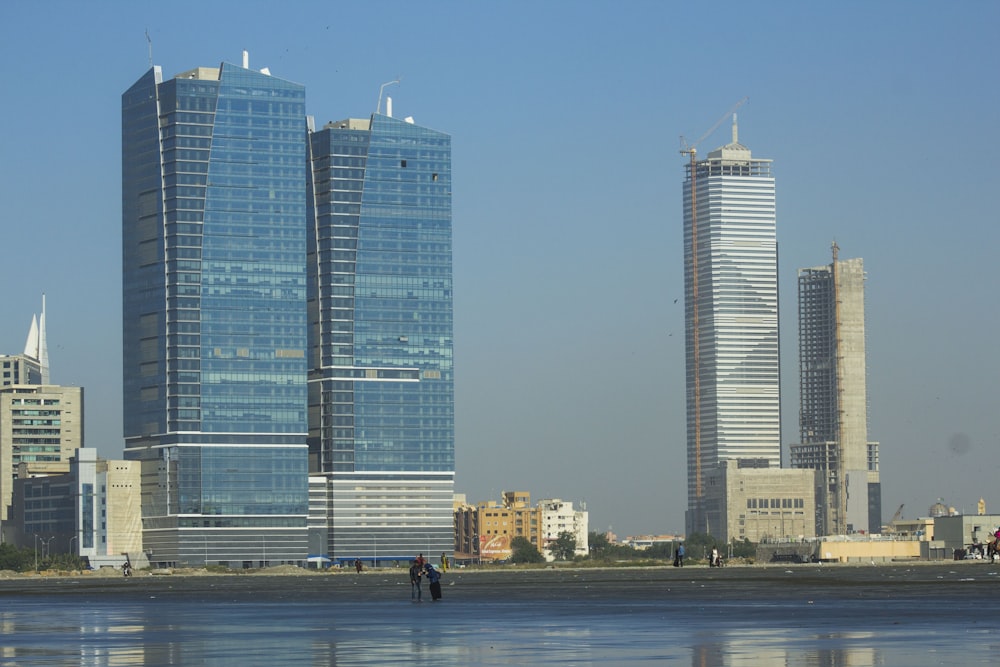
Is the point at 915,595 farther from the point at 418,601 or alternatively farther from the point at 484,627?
the point at 484,627

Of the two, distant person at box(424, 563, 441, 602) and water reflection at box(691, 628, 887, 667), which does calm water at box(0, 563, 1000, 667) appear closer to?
water reflection at box(691, 628, 887, 667)

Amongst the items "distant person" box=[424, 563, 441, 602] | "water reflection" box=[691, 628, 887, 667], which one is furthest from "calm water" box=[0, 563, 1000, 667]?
"distant person" box=[424, 563, 441, 602]

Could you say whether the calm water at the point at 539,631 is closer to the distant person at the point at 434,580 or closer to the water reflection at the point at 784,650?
the water reflection at the point at 784,650

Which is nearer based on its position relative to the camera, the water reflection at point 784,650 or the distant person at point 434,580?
the water reflection at point 784,650

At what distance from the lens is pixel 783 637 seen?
44.8 metres

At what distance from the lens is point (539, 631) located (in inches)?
1961

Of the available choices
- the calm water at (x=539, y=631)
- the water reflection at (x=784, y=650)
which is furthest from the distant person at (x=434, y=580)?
the water reflection at (x=784, y=650)

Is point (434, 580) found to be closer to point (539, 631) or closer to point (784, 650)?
point (539, 631)

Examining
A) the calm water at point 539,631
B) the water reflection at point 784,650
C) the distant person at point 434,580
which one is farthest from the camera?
the distant person at point 434,580

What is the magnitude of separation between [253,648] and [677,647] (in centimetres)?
1016

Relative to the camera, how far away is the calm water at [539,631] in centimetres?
3984

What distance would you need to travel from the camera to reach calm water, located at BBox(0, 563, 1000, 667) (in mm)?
39844

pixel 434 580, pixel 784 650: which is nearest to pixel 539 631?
pixel 784 650

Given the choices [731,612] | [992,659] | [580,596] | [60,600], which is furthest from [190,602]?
[992,659]
